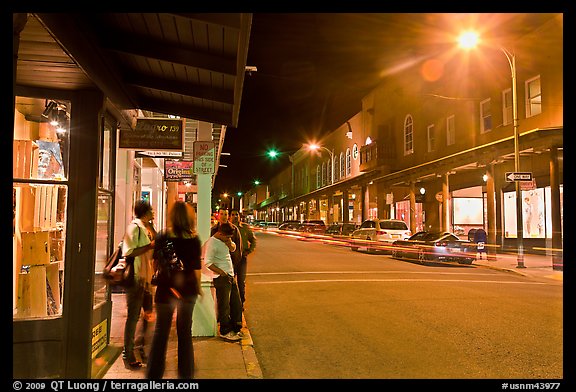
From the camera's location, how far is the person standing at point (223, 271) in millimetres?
6469

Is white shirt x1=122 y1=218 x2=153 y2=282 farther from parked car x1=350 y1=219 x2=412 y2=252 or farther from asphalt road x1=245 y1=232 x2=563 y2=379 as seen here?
parked car x1=350 y1=219 x2=412 y2=252

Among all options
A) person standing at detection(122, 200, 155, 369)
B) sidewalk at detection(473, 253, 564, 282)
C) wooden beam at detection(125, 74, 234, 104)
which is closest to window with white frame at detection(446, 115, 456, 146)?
sidewalk at detection(473, 253, 564, 282)

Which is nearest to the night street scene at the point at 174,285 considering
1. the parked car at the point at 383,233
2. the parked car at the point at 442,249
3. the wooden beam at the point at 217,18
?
the wooden beam at the point at 217,18

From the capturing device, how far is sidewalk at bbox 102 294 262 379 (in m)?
5.09

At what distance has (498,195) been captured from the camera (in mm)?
27219

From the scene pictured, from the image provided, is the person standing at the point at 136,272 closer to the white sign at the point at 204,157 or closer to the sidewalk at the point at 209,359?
the sidewalk at the point at 209,359

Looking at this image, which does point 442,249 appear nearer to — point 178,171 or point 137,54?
point 178,171

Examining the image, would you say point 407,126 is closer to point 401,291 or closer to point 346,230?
point 346,230

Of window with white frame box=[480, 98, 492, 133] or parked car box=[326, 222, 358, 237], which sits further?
parked car box=[326, 222, 358, 237]

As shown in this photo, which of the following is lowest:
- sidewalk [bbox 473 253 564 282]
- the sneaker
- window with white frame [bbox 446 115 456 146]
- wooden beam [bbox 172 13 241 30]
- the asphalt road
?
sidewalk [bbox 473 253 564 282]

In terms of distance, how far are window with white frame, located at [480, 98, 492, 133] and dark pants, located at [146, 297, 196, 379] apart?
25.7 metres

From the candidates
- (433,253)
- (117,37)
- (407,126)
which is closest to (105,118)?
(117,37)

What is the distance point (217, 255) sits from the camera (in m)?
6.50
